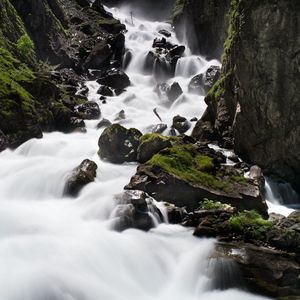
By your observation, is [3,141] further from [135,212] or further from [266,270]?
[266,270]

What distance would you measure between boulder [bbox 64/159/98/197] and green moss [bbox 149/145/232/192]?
319 cm

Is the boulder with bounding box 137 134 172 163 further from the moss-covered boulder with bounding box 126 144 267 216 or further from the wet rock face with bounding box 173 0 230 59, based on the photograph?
the wet rock face with bounding box 173 0 230 59

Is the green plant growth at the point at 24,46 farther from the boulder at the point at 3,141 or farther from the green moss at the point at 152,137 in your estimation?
the green moss at the point at 152,137

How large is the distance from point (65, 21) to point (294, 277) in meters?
51.9

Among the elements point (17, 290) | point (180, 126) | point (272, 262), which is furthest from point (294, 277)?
point (180, 126)

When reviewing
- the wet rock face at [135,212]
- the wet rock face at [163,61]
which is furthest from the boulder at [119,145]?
the wet rock face at [163,61]

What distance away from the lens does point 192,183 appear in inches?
752

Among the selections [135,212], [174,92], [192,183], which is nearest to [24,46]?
[174,92]

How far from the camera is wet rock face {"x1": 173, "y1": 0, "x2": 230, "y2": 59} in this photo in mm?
49281

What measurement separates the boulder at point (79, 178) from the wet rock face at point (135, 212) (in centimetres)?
329

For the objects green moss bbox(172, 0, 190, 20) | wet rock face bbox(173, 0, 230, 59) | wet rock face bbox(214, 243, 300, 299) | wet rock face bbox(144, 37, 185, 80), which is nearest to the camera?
wet rock face bbox(214, 243, 300, 299)

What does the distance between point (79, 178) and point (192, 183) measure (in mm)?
5563

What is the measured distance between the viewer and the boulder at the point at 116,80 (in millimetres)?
44188

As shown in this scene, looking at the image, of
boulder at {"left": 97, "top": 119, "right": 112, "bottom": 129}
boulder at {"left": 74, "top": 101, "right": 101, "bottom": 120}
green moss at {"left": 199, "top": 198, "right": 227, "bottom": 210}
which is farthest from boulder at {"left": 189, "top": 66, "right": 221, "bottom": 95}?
green moss at {"left": 199, "top": 198, "right": 227, "bottom": 210}
